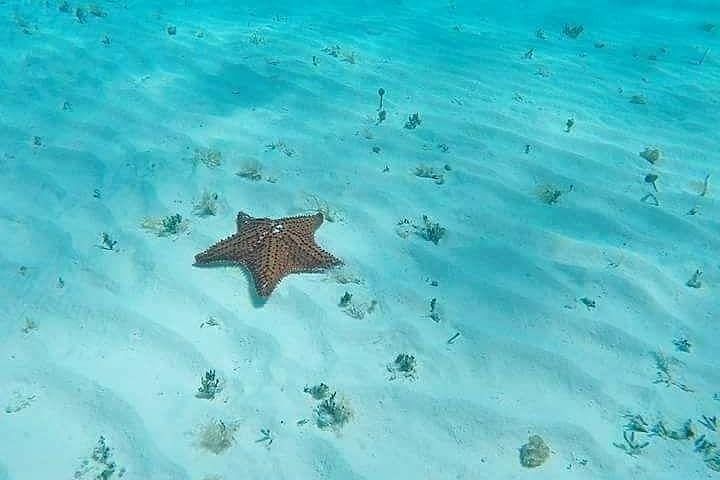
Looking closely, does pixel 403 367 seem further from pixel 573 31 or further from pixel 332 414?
pixel 573 31

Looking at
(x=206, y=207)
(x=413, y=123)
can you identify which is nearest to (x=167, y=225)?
(x=206, y=207)

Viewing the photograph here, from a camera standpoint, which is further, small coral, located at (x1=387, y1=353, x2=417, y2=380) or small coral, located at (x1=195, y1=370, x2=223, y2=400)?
small coral, located at (x1=387, y1=353, x2=417, y2=380)

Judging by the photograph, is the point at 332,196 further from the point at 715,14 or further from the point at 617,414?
the point at 715,14

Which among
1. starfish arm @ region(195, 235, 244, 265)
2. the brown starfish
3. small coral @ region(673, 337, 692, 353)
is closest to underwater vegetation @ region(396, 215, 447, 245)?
the brown starfish

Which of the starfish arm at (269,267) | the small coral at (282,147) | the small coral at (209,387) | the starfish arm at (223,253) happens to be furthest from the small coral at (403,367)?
the small coral at (282,147)

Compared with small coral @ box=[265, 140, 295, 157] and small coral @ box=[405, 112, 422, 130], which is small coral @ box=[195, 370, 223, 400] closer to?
small coral @ box=[265, 140, 295, 157]

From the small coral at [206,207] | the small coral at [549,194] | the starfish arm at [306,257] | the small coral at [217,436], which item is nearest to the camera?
the small coral at [217,436]

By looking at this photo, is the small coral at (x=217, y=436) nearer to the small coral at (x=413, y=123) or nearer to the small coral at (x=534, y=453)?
the small coral at (x=534, y=453)
